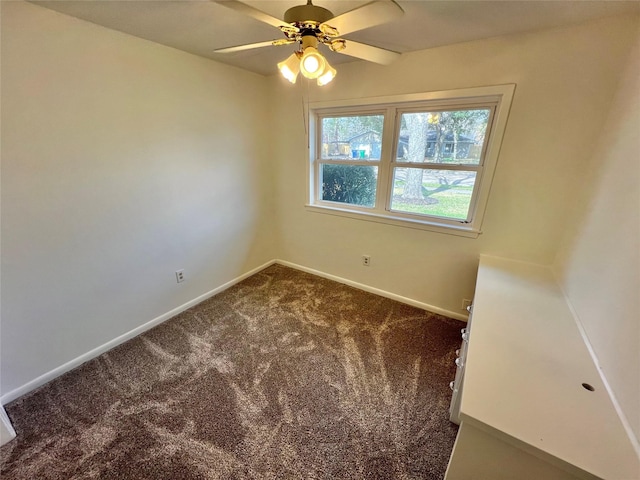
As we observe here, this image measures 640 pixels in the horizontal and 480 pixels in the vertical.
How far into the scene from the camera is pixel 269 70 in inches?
→ 102

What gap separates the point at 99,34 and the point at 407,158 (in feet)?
7.81

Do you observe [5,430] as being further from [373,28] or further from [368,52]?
[373,28]

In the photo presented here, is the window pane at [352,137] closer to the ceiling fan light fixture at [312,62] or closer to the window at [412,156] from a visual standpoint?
the window at [412,156]

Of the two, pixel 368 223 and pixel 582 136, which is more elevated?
pixel 582 136

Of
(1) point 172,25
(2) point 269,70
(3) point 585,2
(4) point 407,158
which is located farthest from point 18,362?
(3) point 585,2

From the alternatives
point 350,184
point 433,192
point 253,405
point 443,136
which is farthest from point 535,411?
point 350,184

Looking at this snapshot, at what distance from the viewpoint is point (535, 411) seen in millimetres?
903

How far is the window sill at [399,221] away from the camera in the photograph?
2.21 meters

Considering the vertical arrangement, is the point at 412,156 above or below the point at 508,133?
below

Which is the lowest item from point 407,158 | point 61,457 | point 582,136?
point 61,457

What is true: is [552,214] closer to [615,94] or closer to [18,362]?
[615,94]

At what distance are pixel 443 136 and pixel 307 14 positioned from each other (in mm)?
1568

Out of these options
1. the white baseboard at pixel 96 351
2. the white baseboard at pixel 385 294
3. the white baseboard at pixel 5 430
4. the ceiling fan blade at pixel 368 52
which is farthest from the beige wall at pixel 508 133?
the white baseboard at pixel 5 430

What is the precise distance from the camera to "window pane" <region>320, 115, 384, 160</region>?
8.20ft
